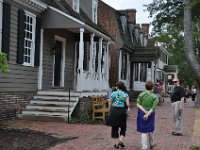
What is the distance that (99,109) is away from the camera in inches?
729

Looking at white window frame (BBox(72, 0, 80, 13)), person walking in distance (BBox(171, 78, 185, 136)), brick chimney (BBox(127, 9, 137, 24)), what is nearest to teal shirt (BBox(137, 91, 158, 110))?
person walking in distance (BBox(171, 78, 185, 136))

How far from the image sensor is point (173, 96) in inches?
579

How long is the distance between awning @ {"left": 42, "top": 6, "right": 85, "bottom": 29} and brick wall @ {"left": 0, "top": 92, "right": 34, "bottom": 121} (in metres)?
3.13

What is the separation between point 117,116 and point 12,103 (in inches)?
243

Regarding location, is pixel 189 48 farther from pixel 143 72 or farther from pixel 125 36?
pixel 143 72

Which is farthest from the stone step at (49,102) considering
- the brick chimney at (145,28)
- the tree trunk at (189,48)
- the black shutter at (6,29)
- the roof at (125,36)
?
the brick chimney at (145,28)

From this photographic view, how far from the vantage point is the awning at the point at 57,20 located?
18.3 metres

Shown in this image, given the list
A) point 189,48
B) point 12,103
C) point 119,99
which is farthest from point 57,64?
point 189,48

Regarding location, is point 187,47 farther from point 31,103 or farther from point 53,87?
point 53,87

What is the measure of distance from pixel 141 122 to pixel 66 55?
11645 mm

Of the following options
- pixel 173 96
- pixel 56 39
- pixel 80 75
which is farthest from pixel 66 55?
pixel 173 96

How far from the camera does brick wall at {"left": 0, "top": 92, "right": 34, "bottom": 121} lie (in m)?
15.2

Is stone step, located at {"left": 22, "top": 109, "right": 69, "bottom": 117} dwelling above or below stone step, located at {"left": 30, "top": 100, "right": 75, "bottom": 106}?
below

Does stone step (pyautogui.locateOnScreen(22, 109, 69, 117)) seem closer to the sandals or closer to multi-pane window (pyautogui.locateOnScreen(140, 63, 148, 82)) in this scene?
the sandals
